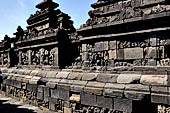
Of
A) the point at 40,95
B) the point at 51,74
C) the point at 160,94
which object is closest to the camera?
the point at 160,94

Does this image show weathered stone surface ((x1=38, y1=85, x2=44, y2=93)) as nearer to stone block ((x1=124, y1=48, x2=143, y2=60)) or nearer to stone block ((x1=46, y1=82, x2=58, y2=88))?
stone block ((x1=46, y1=82, x2=58, y2=88))

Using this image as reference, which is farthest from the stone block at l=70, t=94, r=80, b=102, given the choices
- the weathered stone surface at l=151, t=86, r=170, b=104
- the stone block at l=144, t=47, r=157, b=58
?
the stone block at l=144, t=47, r=157, b=58

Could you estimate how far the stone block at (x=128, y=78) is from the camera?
15.5ft

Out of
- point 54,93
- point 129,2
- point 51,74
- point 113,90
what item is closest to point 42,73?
point 51,74

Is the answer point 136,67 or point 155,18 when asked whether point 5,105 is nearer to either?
point 136,67

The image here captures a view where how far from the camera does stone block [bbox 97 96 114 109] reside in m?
5.00

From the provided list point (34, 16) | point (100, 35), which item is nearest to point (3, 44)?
point (34, 16)

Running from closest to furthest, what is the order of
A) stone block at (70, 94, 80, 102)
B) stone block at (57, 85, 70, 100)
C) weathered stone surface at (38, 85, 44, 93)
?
stone block at (70, 94, 80, 102) < stone block at (57, 85, 70, 100) < weathered stone surface at (38, 85, 44, 93)

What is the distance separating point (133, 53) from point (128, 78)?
0.85 meters

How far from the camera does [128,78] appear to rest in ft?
15.9

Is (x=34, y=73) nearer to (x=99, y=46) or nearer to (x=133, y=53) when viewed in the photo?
(x=99, y=46)

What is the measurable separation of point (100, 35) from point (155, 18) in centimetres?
198

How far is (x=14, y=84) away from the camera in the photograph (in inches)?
374

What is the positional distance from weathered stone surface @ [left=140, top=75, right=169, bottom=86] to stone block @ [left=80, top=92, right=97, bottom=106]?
1710mm
